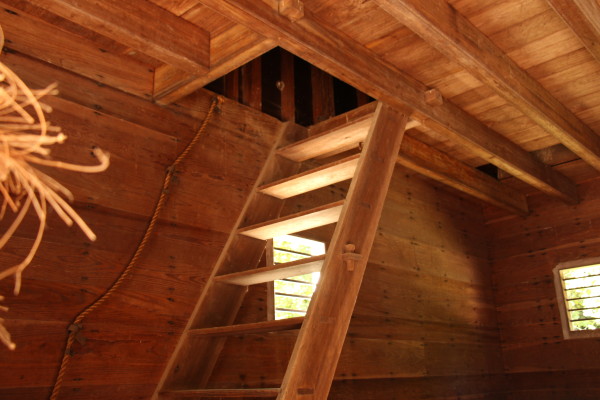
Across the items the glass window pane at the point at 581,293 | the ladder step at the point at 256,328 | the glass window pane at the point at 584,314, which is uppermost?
the glass window pane at the point at 581,293

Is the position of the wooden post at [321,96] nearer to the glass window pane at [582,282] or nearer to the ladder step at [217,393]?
the ladder step at [217,393]

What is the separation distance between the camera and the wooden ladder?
2107mm

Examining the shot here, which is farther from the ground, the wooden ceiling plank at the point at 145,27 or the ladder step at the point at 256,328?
the wooden ceiling plank at the point at 145,27

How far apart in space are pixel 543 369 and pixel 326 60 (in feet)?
10.6

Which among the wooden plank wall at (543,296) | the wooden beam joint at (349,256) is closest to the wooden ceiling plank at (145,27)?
the wooden beam joint at (349,256)

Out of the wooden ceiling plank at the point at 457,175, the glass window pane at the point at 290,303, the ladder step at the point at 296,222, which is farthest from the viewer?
the wooden ceiling plank at the point at 457,175

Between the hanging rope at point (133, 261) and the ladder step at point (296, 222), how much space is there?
0.43 metres

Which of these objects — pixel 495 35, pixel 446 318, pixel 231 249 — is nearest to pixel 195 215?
pixel 231 249

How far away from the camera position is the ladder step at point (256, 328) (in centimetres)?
219

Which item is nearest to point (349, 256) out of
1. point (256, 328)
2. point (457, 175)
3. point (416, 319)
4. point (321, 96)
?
point (256, 328)

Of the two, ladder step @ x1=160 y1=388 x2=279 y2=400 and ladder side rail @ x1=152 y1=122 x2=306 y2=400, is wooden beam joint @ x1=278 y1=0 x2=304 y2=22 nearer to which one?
ladder side rail @ x1=152 y1=122 x2=306 y2=400

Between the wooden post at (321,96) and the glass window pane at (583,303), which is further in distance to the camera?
the glass window pane at (583,303)

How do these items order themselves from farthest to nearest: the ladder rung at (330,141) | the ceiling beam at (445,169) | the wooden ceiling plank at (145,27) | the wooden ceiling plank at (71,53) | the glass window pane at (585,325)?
the glass window pane at (585,325), the ceiling beam at (445,169), the ladder rung at (330,141), the wooden ceiling plank at (71,53), the wooden ceiling plank at (145,27)

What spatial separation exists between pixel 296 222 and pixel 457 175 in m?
1.86
